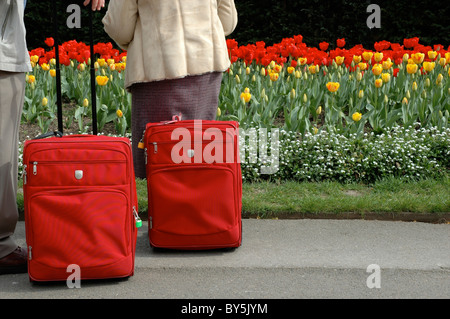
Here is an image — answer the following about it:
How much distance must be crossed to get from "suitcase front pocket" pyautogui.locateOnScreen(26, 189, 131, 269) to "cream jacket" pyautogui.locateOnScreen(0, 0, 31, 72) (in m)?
0.58

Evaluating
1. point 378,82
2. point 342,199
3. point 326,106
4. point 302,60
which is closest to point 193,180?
point 342,199

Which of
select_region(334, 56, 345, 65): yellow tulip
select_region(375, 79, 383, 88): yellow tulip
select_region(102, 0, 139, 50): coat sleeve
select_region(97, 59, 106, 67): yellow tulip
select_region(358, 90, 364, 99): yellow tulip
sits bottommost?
select_region(358, 90, 364, 99): yellow tulip

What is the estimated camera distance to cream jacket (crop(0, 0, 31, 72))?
2.98m

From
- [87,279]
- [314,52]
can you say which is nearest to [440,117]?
[314,52]

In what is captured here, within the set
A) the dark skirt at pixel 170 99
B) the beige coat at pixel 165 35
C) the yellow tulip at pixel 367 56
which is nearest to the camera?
the beige coat at pixel 165 35

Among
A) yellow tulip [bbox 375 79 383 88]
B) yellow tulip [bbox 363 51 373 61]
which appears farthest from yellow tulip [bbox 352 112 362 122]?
yellow tulip [bbox 363 51 373 61]

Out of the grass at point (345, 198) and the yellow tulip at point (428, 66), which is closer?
the grass at point (345, 198)

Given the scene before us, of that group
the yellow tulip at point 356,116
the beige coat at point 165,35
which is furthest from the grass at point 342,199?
the beige coat at point 165,35

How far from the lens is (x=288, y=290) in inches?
115

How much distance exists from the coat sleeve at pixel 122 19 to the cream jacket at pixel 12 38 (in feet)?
1.41

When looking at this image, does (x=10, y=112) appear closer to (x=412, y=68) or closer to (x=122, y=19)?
(x=122, y=19)

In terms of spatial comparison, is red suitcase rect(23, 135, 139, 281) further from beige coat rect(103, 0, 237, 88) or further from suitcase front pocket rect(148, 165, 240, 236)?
beige coat rect(103, 0, 237, 88)

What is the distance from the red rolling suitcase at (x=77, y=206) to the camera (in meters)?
2.85

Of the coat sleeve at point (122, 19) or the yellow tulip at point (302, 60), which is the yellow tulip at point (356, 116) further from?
the coat sleeve at point (122, 19)
